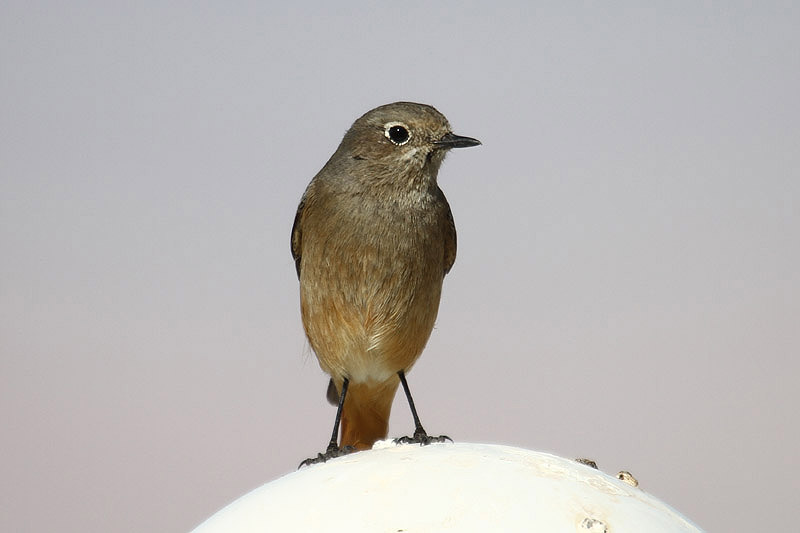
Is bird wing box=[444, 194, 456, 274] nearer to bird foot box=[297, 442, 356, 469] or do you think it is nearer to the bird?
the bird

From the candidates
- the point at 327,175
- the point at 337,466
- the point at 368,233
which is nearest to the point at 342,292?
the point at 368,233

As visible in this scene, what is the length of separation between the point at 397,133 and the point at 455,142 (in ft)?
1.09

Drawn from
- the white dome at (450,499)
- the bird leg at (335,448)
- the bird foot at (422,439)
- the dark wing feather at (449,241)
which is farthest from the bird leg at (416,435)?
the white dome at (450,499)

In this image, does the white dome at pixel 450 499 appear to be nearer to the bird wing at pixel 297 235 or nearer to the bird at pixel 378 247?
the bird at pixel 378 247

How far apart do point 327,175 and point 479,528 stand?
2632mm

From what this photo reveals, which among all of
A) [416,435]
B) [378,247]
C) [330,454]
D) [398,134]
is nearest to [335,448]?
[330,454]

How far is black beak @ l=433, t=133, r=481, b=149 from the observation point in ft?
17.4

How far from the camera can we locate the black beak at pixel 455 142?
531 cm

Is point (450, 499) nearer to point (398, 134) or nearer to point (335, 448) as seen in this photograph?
point (335, 448)

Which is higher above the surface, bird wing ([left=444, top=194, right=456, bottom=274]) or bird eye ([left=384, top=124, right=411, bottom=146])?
bird eye ([left=384, top=124, right=411, bottom=146])

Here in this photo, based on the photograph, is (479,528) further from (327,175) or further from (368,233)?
(327,175)

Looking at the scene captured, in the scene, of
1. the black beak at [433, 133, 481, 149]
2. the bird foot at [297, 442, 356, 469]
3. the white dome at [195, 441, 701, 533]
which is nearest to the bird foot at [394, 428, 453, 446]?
the bird foot at [297, 442, 356, 469]

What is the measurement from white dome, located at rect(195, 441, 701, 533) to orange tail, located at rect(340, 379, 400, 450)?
1676mm

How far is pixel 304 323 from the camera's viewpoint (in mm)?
5652
